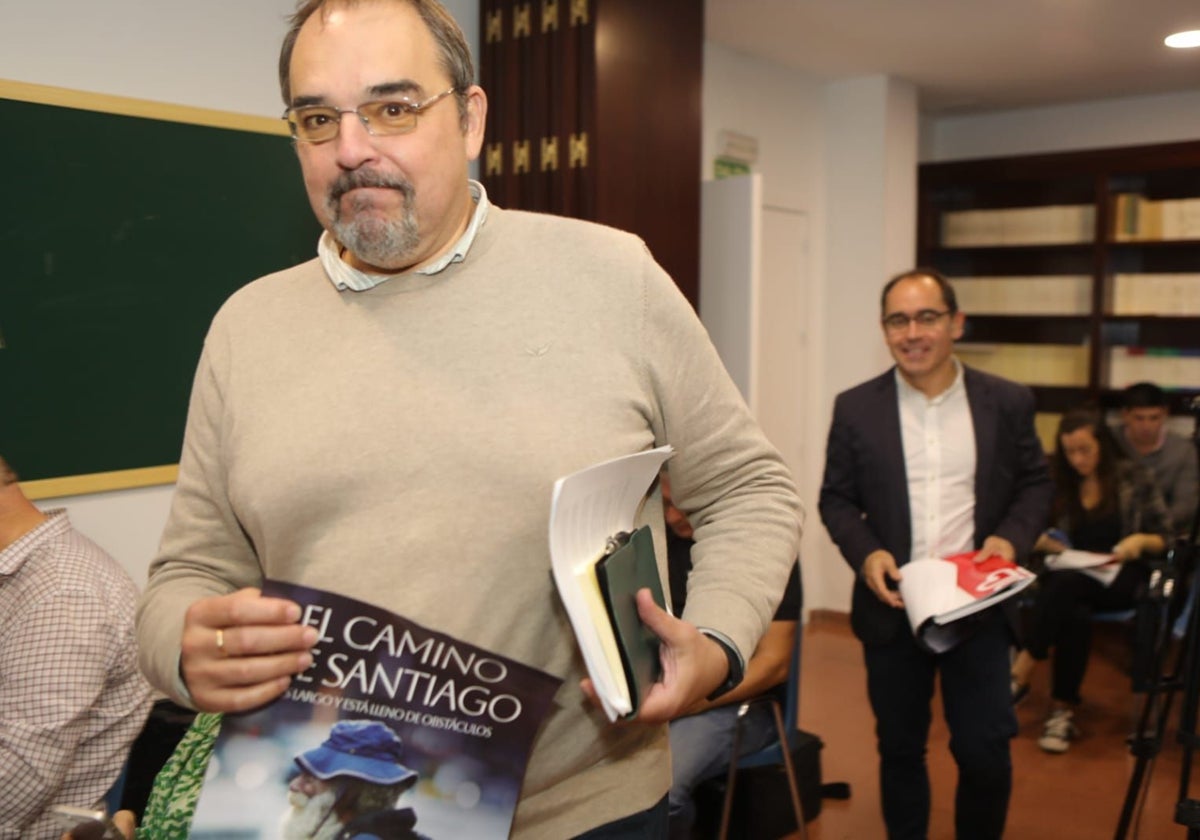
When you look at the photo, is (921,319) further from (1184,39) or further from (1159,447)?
(1184,39)

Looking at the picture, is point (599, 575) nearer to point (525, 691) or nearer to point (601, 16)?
point (525, 691)

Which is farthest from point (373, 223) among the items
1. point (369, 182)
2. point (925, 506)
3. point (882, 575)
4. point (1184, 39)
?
point (1184, 39)

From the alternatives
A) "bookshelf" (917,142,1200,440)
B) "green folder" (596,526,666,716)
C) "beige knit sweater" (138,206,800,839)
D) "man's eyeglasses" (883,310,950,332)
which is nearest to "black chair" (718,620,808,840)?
"man's eyeglasses" (883,310,950,332)

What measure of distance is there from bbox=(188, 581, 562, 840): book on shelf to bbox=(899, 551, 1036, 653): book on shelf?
6.46 ft

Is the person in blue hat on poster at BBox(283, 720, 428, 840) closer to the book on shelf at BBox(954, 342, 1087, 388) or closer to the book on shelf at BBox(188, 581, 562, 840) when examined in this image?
the book on shelf at BBox(188, 581, 562, 840)

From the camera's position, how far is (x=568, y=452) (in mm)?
974

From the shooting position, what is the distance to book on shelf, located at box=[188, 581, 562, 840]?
862mm

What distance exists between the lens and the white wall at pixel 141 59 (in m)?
2.62

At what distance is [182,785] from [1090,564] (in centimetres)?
415

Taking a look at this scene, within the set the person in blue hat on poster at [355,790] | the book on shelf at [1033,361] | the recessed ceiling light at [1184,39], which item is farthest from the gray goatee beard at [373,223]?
the book on shelf at [1033,361]

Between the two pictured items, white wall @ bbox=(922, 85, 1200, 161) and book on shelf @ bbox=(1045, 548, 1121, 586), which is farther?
white wall @ bbox=(922, 85, 1200, 161)

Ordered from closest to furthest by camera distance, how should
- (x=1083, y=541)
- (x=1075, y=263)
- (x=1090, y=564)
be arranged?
(x=1090, y=564)
(x=1083, y=541)
(x=1075, y=263)

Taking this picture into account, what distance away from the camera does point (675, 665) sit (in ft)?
2.97

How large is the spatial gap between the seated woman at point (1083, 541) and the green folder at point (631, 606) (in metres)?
3.85
